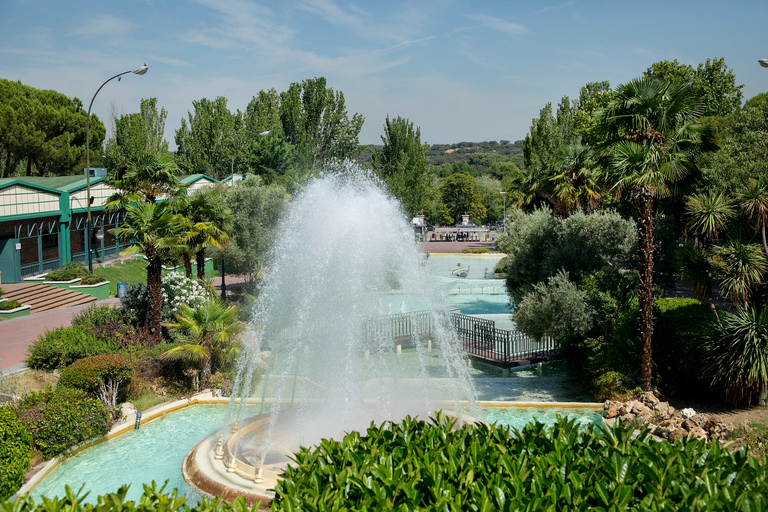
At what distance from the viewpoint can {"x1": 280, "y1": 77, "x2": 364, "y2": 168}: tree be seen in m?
44.2

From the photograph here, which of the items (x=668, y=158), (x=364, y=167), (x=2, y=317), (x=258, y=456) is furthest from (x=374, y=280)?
(x=364, y=167)

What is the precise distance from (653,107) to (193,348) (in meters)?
11.6

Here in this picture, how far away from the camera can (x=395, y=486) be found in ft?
15.6

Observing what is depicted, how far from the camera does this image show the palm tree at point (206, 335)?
43.8 feet

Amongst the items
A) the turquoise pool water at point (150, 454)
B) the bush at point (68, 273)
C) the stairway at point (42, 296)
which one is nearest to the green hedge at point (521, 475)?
the turquoise pool water at point (150, 454)

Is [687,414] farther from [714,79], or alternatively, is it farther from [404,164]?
[714,79]

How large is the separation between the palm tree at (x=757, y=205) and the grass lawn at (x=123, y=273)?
2488 centimetres

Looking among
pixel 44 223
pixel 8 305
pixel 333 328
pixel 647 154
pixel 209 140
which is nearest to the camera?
pixel 647 154

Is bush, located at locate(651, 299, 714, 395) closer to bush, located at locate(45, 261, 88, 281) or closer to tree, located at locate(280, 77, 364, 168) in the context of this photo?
bush, located at locate(45, 261, 88, 281)

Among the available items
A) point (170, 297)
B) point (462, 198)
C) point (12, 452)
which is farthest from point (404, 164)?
point (462, 198)

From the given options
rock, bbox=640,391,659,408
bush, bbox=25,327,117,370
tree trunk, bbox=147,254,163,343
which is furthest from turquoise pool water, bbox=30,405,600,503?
tree trunk, bbox=147,254,163,343

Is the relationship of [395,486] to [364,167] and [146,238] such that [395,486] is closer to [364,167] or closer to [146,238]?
[146,238]

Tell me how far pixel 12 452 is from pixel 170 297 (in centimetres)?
912

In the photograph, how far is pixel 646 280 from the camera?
11734 mm
